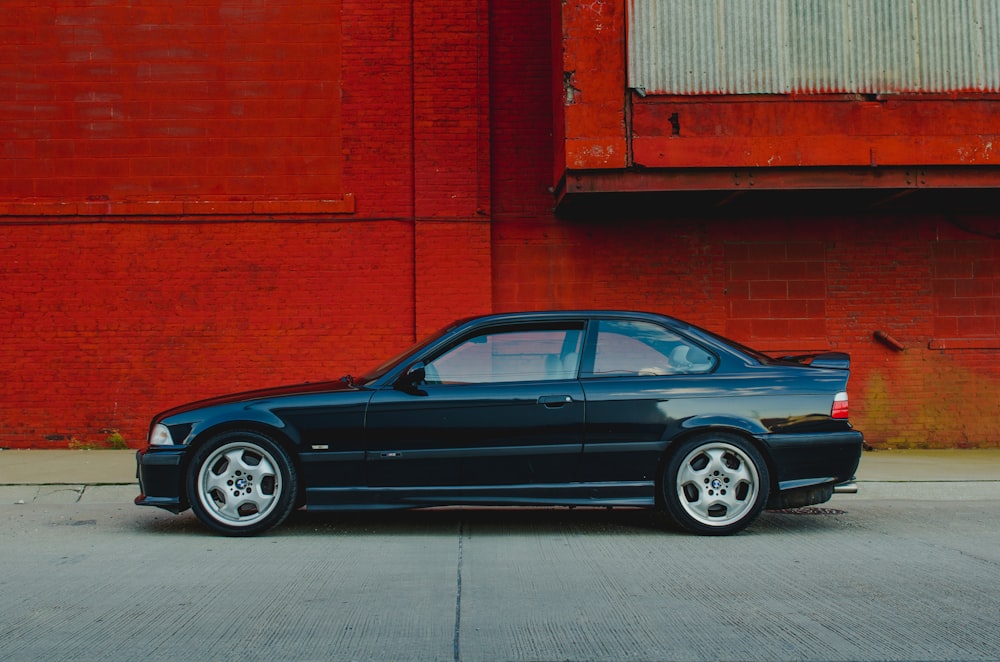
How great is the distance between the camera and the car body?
20.6ft

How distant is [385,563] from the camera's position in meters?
5.57

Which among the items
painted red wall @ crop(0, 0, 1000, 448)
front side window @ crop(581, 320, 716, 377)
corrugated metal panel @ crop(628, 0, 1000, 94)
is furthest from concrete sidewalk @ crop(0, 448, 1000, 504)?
corrugated metal panel @ crop(628, 0, 1000, 94)

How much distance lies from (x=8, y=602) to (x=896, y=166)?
877 centimetres

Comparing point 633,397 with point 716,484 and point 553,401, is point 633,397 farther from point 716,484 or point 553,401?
point 716,484

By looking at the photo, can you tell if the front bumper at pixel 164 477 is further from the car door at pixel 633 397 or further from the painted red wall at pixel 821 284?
the painted red wall at pixel 821 284

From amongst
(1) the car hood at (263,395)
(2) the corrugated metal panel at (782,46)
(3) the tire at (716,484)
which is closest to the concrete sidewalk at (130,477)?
(1) the car hood at (263,395)

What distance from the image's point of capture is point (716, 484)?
6.36 metres

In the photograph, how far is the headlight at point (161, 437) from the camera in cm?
638

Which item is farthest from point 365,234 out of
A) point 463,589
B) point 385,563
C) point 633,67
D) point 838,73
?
point 463,589

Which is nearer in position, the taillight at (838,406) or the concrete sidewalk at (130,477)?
the taillight at (838,406)

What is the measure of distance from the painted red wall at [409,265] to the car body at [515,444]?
4851 millimetres

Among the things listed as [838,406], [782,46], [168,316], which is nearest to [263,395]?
[838,406]

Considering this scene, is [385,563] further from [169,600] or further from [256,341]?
[256,341]

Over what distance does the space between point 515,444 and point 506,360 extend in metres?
0.57
